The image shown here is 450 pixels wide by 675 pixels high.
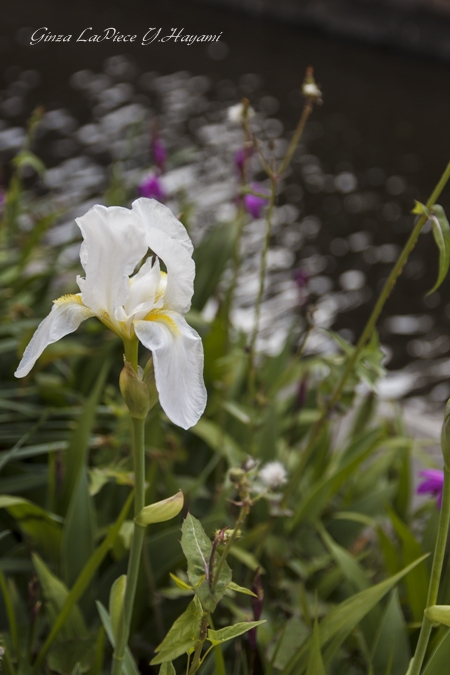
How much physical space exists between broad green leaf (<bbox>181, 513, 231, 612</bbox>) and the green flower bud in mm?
244

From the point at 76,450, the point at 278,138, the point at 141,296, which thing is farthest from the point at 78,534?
the point at 278,138

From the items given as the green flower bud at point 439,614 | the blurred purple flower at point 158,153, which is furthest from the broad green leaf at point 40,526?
the blurred purple flower at point 158,153

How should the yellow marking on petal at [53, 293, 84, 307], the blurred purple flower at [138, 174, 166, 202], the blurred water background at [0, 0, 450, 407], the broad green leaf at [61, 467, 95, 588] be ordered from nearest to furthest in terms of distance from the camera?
the yellow marking on petal at [53, 293, 84, 307], the broad green leaf at [61, 467, 95, 588], the blurred purple flower at [138, 174, 166, 202], the blurred water background at [0, 0, 450, 407]

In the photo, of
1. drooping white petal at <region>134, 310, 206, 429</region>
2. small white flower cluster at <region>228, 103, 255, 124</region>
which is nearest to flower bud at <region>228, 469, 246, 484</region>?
drooping white petal at <region>134, 310, 206, 429</region>

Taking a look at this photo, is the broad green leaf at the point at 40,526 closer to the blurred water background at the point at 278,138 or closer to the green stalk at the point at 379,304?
the green stalk at the point at 379,304

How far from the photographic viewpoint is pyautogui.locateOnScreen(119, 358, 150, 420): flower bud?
0.81m

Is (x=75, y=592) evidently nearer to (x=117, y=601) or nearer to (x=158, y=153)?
(x=117, y=601)

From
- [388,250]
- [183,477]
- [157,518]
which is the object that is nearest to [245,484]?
[157,518]

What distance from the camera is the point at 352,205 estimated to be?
6.16 m

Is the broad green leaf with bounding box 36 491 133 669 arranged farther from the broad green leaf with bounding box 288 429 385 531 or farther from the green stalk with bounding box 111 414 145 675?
the broad green leaf with bounding box 288 429 385 531

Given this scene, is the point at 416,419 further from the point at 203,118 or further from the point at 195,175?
the point at 203,118

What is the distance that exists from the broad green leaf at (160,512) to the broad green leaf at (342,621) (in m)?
0.47

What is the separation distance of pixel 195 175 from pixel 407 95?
14.1 feet

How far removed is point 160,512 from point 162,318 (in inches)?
9.2
